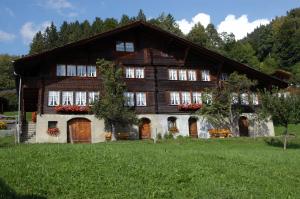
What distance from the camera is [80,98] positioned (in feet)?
115

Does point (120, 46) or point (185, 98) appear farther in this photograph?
point (185, 98)

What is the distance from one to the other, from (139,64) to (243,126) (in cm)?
1158

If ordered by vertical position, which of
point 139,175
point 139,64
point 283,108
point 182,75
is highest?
point 139,64

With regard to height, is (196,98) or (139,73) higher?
(139,73)

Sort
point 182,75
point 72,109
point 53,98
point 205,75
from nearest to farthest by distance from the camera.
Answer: point 72,109
point 53,98
point 182,75
point 205,75

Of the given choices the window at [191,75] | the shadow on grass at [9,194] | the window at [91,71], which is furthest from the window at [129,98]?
the shadow on grass at [9,194]

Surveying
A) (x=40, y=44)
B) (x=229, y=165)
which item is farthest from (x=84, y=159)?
(x=40, y=44)

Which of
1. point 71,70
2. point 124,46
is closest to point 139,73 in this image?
point 124,46

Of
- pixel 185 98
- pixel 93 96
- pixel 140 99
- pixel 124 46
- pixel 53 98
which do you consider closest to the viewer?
pixel 53 98

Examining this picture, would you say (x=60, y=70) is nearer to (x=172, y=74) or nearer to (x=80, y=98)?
(x=80, y=98)

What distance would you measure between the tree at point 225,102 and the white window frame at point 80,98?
1008 centimetres

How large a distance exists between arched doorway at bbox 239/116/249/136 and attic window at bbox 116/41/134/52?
40.3 feet

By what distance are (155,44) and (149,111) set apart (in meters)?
6.28

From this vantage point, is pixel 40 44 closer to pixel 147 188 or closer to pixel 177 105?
pixel 177 105
